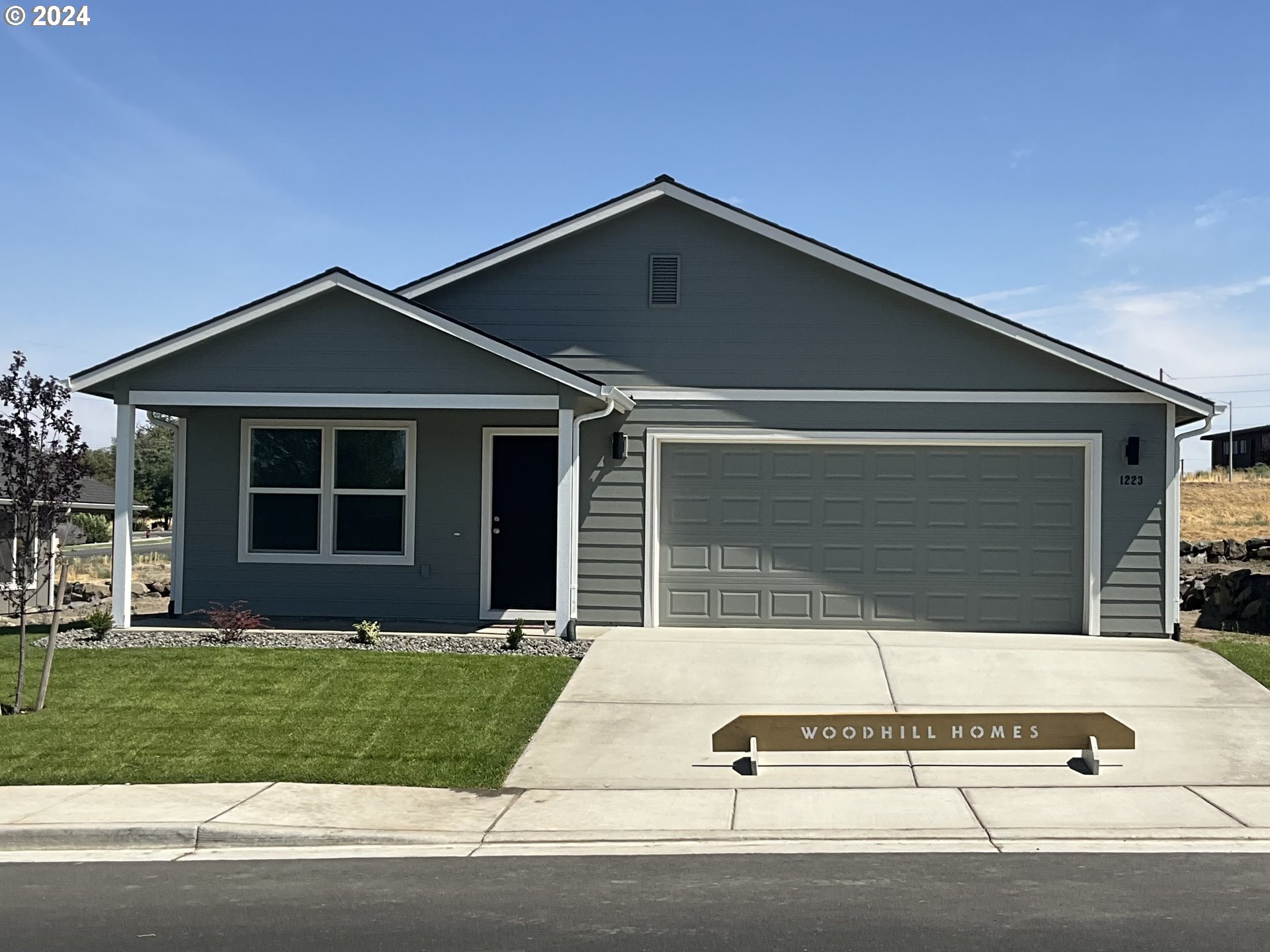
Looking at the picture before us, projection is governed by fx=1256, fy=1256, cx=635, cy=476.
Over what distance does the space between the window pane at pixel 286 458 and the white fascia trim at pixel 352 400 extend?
4.86 feet

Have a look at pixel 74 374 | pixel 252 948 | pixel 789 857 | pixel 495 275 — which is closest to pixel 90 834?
pixel 252 948

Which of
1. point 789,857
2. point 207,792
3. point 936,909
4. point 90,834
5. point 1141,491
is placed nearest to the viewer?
point 936,909

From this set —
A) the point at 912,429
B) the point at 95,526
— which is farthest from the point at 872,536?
the point at 95,526

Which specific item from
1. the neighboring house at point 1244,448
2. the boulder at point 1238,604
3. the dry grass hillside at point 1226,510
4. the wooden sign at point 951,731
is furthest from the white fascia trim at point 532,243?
the neighboring house at point 1244,448

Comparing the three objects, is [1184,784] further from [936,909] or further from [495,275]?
[495,275]

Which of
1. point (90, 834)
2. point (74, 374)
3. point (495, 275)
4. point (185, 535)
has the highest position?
point (495, 275)

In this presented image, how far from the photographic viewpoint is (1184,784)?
29.7ft

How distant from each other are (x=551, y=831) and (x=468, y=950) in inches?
96.4

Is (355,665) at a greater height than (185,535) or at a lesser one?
lesser

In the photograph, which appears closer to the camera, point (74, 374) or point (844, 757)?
point (844, 757)

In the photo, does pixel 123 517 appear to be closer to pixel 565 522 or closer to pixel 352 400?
pixel 352 400

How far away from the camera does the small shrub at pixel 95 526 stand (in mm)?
42109

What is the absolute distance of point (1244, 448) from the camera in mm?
63750

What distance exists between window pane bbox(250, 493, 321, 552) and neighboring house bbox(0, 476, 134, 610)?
1.98 m
